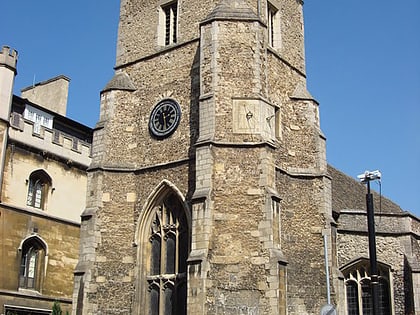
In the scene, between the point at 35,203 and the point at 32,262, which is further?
the point at 35,203

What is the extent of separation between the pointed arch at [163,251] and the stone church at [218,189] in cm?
5

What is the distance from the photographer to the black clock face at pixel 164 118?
2178 centimetres

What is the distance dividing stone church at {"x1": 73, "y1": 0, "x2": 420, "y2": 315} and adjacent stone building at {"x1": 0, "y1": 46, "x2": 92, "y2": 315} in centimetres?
489

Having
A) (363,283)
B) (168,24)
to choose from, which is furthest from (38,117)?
(363,283)

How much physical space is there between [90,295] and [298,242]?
7396 millimetres

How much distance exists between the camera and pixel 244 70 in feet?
67.4

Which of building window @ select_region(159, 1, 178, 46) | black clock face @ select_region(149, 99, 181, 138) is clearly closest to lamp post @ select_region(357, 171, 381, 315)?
black clock face @ select_region(149, 99, 181, 138)

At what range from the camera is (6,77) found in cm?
2603

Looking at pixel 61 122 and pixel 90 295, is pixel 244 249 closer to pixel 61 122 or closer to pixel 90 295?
pixel 90 295

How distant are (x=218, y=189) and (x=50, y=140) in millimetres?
11419

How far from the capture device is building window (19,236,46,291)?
82.6 ft

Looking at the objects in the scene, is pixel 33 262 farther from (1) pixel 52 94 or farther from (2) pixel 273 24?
(2) pixel 273 24

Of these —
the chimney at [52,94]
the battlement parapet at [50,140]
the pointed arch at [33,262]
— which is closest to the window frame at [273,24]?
the battlement parapet at [50,140]

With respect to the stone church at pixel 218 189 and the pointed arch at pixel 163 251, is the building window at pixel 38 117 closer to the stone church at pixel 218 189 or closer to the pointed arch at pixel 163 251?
the stone church at pixel 218 189
